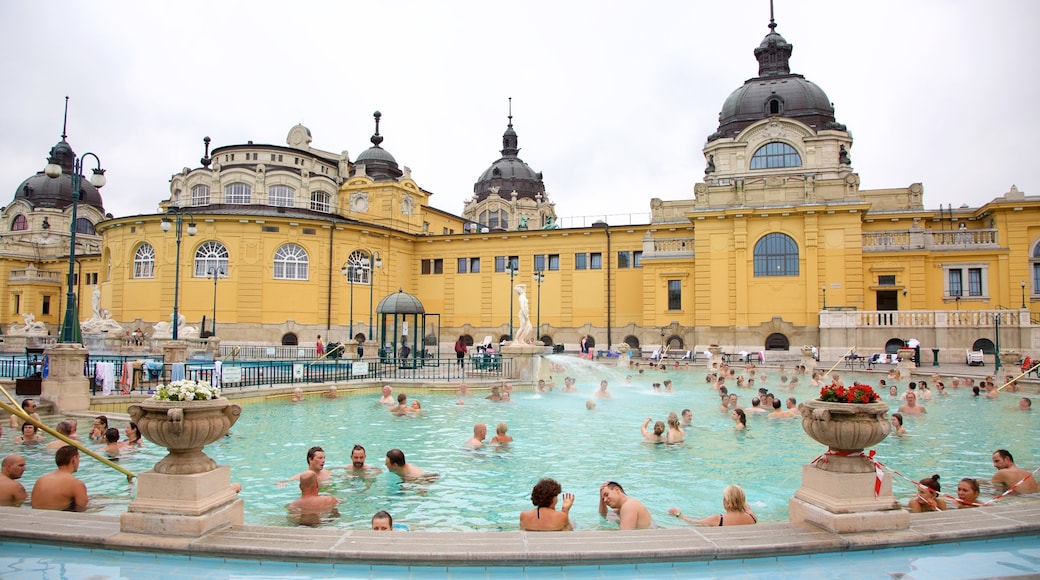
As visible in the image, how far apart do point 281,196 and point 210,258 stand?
783cm

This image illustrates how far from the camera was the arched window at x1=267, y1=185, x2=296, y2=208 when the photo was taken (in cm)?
4788

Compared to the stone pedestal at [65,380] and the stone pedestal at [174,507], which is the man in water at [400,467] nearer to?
the stone pedestal at [174,507]

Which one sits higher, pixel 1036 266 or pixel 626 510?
pixel 1036 266

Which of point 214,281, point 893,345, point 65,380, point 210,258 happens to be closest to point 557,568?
point 65,380

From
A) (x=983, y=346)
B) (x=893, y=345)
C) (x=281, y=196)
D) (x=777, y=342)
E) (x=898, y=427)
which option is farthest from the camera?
(x=281, y=196)

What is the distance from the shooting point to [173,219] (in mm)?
42719

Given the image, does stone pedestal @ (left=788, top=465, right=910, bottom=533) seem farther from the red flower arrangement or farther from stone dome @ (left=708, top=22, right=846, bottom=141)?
stone dome @ (left=708, top=22, right=846, bottom=141)

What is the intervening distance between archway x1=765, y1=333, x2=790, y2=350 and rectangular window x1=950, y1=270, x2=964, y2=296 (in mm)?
9643

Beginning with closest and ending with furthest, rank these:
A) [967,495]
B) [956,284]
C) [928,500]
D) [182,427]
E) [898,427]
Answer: [182,427] → [928,500] → [967,495] → [898,427] → [956,284]

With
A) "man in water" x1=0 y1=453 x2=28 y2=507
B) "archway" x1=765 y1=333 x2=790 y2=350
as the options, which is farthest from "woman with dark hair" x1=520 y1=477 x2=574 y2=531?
"archway" x1=765 y1=333 x2=790 y2=350

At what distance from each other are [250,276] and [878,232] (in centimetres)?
3858

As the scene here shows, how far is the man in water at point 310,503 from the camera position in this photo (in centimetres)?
836

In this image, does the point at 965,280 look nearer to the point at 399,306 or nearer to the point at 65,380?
the point at 399,306

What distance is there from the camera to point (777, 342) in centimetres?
3738
